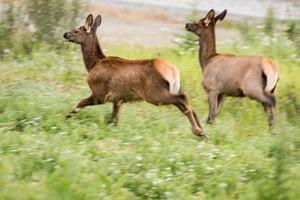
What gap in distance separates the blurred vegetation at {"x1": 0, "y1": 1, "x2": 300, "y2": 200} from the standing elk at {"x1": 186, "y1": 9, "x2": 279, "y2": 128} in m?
0.33

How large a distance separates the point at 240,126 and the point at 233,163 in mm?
2225

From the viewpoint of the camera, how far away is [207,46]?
12086 mm

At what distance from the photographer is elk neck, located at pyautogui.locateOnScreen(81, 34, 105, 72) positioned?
36.7ft

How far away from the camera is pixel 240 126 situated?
1117cm

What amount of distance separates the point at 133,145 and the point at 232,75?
230cm

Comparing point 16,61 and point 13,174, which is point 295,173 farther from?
point 16,61

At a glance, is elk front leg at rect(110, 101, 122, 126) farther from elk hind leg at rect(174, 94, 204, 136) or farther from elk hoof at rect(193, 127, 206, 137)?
elk hoof at rect(193, 127, 206, 137)

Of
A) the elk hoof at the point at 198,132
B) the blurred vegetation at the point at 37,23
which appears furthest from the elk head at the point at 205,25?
the blurred vegetation at the point at 37,23

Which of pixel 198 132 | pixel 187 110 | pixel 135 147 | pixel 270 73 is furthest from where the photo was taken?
pixel 270 73

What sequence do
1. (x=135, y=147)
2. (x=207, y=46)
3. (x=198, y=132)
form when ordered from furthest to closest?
(x=207, y=46) → (x=198, y=132) → (x=135, y=147)

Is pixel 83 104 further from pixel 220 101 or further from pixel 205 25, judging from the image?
pixel 205 25

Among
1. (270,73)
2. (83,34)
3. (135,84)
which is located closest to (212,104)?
(270,73)

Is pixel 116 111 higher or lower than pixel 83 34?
lower

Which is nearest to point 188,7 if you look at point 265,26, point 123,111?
point 265,26
